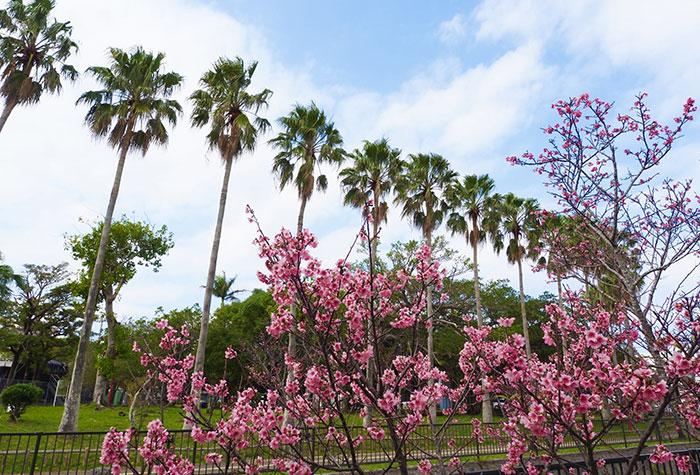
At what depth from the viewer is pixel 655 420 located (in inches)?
123

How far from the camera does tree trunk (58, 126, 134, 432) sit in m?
12.6

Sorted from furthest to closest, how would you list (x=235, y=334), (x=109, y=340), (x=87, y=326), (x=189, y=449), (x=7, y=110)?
(x=235, y=334) < (x=109, y=340) < (x=7, y=110) < (x=87, y=326) < (x=189, y=449)

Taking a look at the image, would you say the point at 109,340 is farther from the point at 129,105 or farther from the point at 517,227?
the point at 517,227

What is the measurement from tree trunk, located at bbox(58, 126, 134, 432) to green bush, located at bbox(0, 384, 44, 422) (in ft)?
7.91

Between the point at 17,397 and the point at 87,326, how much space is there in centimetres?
497

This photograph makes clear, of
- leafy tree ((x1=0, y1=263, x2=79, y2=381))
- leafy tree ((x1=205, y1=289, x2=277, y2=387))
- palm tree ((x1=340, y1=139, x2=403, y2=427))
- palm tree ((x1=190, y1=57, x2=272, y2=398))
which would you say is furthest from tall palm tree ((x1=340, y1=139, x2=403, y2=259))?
leafy tree ((x1=0, y1=263, x2=79, y2=381))

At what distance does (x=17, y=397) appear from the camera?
15.2m

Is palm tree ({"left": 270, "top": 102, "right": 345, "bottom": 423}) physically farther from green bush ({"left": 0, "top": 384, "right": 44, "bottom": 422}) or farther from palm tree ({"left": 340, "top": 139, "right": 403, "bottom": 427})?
green bush ({"left": 0, "top": 384, "right": 44, "bottom": 422})

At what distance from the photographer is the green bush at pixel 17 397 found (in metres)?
15.2

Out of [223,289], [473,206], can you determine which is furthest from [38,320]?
[473,206]

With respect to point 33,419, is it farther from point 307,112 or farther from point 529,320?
point 529,320

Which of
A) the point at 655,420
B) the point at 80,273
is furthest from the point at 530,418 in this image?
the point at 80,273

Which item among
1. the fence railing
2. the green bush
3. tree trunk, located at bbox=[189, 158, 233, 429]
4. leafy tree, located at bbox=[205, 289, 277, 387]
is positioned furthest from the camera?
leafy tree, located at bbox=[205, 289, 277, 387]

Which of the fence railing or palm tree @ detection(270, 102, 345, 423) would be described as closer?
the fence railing
